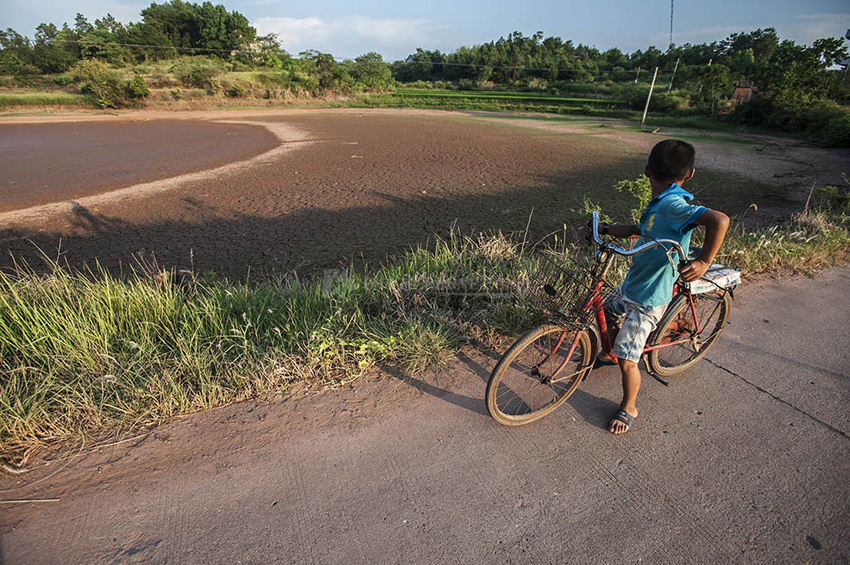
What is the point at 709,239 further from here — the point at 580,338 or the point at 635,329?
the point at 580,338

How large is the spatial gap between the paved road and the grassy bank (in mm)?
243

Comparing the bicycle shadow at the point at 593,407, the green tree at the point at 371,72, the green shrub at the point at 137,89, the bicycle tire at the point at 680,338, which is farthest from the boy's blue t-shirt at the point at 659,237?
the green tree at the point at 371,72

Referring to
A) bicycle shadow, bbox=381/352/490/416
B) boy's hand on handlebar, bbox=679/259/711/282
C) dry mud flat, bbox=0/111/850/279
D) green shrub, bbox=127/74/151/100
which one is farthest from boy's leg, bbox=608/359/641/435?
green shrub, bbox=127/74/151/100

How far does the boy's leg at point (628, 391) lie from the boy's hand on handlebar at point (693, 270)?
605mm

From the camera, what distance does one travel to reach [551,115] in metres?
38.2

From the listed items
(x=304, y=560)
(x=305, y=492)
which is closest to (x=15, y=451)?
Result: (x=305, y=492)

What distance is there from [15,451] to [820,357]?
521 centimetres

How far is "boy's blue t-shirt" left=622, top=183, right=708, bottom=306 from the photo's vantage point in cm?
225

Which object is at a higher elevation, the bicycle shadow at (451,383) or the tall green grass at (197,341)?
the tall green grass at (197,341)

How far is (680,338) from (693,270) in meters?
1.07

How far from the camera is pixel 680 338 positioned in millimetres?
3006

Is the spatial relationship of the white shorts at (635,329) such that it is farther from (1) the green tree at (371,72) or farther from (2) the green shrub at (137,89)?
(1) the green tree at (371,72)

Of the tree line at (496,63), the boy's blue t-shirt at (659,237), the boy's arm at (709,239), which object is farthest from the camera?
the tree line at (496,63)

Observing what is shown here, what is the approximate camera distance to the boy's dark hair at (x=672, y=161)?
7.47 feet
